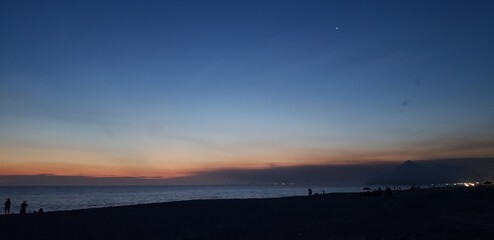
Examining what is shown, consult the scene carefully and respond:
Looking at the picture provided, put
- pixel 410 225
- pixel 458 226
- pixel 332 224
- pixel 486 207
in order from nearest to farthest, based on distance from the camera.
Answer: pixel 458 226
pixel 410 225
pixel 332 224
pixel 486 207

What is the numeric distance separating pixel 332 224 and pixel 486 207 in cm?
1361

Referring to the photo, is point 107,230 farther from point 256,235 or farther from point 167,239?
point 256,235

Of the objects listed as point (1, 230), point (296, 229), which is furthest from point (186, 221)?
point (1, 230)

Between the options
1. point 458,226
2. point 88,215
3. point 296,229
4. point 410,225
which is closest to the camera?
point 458,226

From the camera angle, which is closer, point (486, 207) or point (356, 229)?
point (356, 229)

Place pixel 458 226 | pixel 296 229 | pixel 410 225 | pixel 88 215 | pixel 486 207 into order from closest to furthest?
pixel 458 226 < pixel 410 225 < pixel 296 229 < pixel 486 207 < pixel 88 215

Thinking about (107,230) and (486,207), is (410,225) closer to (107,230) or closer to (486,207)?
(486,207)

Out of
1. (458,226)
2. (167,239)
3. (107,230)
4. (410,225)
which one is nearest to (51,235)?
(107,230)

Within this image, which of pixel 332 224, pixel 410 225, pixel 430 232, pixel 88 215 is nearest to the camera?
pixel 430 232

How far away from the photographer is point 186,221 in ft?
95.1

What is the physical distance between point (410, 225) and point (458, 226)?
2.58m

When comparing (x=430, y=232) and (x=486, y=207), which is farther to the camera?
(x=486, y=207)

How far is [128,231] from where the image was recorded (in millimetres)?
24469

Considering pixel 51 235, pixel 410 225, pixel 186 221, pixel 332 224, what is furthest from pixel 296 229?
pixel 51 235
